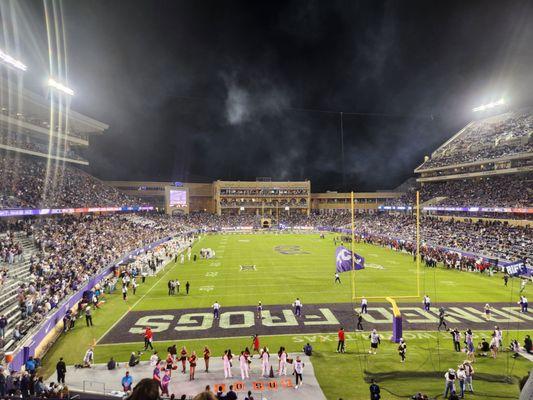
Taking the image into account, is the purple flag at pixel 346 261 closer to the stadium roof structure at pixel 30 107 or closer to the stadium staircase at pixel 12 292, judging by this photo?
the stadium staircase at pixel 12 292

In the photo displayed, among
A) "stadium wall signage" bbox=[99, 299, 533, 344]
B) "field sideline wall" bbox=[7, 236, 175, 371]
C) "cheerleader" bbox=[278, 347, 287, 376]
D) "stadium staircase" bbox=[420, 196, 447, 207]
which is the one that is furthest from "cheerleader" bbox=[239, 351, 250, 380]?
"stadium staircase" bbox=[420, 196, 447, 207]

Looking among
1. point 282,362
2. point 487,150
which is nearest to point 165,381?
point 282,362

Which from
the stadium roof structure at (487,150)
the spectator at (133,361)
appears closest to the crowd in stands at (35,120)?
the spectator at (133,361)

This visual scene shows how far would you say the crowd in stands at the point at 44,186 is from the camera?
35938mm

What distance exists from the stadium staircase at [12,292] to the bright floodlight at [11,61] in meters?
20.2

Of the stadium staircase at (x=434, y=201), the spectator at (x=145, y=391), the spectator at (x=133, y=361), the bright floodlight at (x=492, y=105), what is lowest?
the spectator at (x=133, y=361)

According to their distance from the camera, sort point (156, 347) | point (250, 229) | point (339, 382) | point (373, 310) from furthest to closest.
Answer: point (250, 229) → point (373, 310) → point (156, 347) → point (339, 382)

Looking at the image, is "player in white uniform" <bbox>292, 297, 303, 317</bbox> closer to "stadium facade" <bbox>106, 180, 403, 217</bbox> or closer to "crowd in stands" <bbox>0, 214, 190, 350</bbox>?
"crowd in stands" <bbox>0, 214, 190, 350</bbox>

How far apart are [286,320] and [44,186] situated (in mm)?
35555

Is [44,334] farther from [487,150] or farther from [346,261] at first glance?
[487,150]

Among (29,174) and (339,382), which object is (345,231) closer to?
(29,174)

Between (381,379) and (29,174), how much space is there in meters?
43.7

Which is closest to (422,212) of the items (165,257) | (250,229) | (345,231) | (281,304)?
(345,231)

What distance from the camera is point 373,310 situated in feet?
76.0
